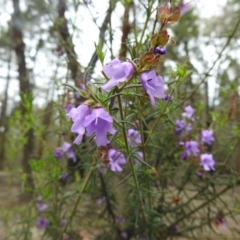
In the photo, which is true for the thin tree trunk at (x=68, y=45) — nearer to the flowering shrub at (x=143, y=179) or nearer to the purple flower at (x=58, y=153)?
the flowering shrub at (x=143, y=179)

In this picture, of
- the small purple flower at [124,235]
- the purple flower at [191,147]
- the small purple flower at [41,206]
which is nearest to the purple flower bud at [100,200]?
the small purple flower at [124,235]

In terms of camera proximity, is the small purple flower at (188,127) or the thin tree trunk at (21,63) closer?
the small purple flower at (188,127)

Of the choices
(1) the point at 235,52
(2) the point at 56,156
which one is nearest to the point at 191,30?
(1) the point at 235,52

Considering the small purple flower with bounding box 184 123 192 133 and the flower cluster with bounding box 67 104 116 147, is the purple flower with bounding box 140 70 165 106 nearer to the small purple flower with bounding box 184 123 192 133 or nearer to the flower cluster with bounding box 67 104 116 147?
the flower cluster with bounding box 67 104 116 147

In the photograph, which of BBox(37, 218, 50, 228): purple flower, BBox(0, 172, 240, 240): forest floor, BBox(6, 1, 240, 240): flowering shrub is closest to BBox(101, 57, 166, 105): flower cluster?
BBox(6, 1, 240, 240): flowering shrub

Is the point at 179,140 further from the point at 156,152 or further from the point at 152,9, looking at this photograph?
the point at 152,9

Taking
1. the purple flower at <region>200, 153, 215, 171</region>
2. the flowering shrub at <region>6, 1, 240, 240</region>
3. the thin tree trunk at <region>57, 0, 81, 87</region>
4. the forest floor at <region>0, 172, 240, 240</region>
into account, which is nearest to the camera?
the flowering shrub at <region>6, 1, 240, 240</region>
